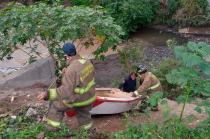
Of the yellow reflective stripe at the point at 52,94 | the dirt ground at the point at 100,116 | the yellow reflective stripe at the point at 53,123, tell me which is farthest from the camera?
the dirt ground at the point at 100,116

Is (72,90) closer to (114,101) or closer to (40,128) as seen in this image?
(40,128)

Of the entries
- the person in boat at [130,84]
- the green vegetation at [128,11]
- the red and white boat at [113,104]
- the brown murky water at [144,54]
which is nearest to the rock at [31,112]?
the red and white boat at [113,104]

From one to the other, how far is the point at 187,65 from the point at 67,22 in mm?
3638

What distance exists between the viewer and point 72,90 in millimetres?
7863

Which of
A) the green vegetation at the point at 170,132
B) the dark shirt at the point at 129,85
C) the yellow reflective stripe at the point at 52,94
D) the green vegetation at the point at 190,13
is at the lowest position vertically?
the green vegetation at the point at 190,13

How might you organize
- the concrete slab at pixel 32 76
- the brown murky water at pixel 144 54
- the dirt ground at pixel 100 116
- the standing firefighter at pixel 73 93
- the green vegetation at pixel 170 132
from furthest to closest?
the brown murky water at pixel 144 54 < the concrete slab at pixel 32 76 < the dirt ground at pixel 100 116 < the standing firefighter at pixel 73 93 < the green vegetation at pixel 170 132

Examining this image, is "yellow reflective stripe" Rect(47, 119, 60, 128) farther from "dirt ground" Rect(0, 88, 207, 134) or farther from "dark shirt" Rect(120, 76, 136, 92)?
"dark shirt" Rect(120, 76, 136, 92)

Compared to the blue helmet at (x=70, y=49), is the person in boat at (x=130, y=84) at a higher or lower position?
lower

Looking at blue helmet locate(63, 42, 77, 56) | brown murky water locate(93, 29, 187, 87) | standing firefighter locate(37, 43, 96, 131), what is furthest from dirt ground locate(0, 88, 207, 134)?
brown murky water locate(93, 29, 187, 87)

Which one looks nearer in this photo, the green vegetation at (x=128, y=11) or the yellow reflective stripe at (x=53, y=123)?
the yellow reflective stripe at (x=53, y=123)

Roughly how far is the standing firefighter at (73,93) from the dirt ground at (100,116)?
0.30 metres

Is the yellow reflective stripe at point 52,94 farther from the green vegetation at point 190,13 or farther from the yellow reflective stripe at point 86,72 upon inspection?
the green vegetation at point 190,13

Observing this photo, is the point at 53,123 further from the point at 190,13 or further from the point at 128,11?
the point at 190,13

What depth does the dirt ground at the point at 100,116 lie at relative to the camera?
28.4ft
